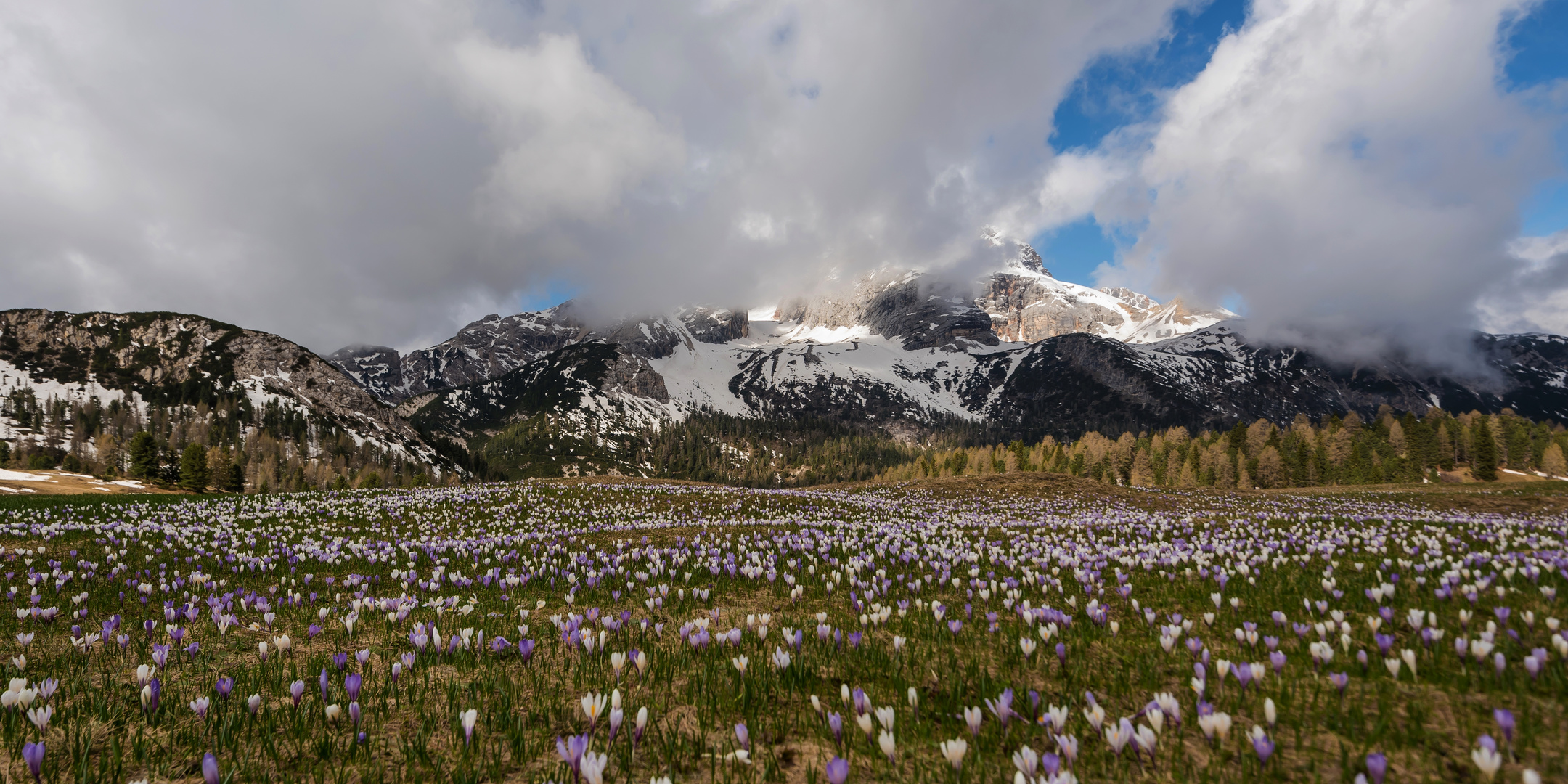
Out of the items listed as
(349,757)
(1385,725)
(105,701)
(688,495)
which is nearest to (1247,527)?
(1385,725)

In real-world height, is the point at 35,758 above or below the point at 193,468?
above

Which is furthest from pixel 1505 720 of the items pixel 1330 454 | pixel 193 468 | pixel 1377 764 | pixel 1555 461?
pixel 1555 461

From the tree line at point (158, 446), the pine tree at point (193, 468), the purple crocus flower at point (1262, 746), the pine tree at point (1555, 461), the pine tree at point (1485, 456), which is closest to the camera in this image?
the purple crocus flower at point (1262, 746)

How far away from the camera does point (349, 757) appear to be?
12.6ft

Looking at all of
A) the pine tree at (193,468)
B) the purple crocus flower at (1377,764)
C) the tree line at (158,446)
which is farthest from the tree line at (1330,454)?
the tree line at (158,446)

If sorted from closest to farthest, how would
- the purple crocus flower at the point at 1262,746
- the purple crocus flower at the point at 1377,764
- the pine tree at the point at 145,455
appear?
the purple crocus flower at the point at 1377,764 → the purple crocus flower at the point at 1262,746 → the pine tree at the point at 145,455

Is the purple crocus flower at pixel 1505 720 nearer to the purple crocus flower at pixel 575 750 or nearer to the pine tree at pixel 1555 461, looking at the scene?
the purple crocus flower at pixel 575 750

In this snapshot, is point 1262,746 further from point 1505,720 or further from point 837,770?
point 837,770

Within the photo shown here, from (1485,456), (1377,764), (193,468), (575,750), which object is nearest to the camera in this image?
(1377,764)

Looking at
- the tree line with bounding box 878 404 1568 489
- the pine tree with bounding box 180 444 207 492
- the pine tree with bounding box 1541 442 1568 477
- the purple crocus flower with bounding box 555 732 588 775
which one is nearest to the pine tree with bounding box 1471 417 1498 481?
the tree line with bounding box 878 404 1568 489

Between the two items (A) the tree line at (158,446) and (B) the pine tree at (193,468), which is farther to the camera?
(A) the tree line at (158,446)

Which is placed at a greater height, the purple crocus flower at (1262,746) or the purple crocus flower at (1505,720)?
the purple crocus flower at (1505,720)

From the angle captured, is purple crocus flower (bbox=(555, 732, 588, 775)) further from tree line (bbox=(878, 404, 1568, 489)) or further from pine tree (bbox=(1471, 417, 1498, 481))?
pine tree (bbox=(1471, 417, 1498, 481))

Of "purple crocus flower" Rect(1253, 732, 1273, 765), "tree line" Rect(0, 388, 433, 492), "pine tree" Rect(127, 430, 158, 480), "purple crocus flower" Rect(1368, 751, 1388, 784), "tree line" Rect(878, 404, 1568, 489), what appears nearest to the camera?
"purple crocus flower" Rect(1368, 751, 1388, 784)
